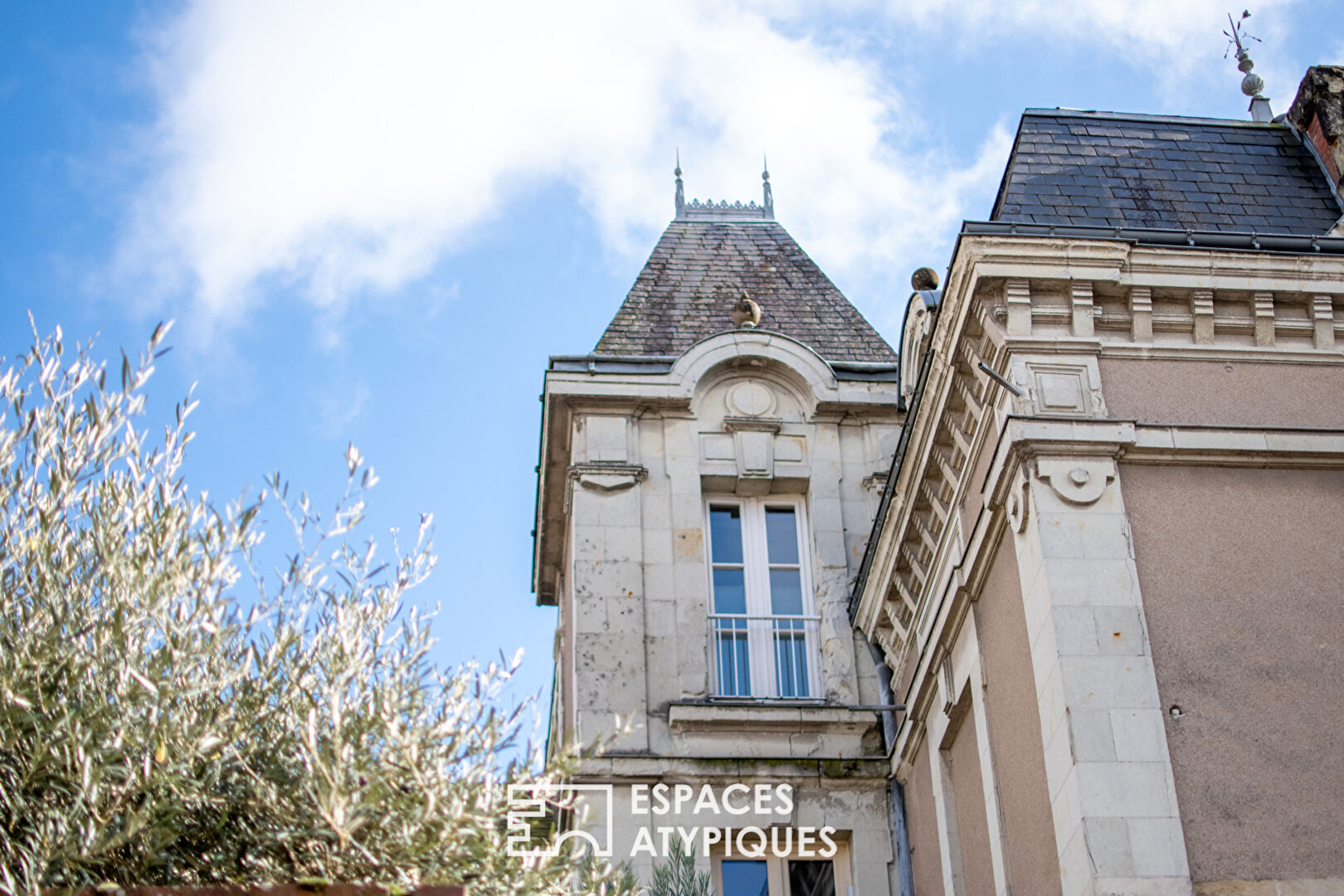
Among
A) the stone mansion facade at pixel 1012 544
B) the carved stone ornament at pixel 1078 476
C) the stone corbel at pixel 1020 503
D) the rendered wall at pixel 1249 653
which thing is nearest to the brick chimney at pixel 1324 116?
the stone mansion facade at pixel 1012 544

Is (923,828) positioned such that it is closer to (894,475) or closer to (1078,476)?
(894,475)

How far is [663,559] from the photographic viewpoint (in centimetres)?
1585

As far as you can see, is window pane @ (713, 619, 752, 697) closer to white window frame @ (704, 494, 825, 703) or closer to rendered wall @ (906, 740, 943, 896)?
white window frame @ (704, 494, 825, 703)

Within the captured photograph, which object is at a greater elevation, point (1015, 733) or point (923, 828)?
point (923, 828)

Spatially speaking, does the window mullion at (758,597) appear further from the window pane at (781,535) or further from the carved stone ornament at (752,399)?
the carved stone ornament at (752,399)

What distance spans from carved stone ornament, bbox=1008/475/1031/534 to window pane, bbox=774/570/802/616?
476 cm

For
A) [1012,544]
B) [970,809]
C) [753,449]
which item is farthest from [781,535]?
[1012,544]

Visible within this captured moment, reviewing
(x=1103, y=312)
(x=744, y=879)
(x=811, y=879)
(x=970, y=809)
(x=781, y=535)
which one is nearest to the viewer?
(x=1103, y=312)

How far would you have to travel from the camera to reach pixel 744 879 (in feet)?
47.4

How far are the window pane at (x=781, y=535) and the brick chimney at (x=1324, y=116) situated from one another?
229 inches

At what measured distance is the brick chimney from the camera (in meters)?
14.6

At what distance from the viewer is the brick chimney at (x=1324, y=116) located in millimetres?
14586

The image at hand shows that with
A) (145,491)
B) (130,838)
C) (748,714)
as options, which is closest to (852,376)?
(748,714)

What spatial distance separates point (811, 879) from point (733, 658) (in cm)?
213
